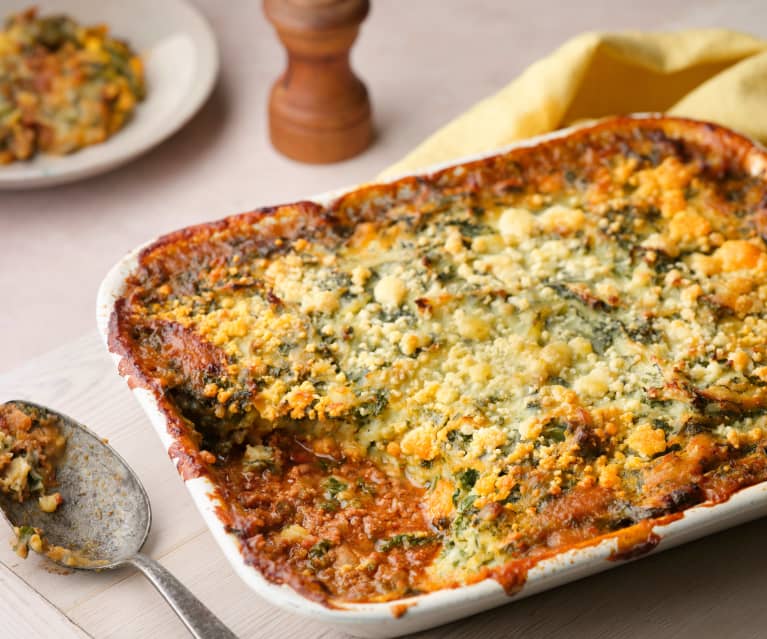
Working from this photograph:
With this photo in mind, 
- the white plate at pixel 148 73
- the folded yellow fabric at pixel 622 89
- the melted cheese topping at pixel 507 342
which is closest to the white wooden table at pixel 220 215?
the white plate at pixel 148 73

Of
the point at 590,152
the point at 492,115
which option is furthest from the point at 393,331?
the point at 492,115

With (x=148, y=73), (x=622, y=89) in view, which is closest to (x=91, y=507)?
(x=148, y=73)

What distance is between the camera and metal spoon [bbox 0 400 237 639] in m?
1.99

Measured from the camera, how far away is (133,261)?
2.20 m

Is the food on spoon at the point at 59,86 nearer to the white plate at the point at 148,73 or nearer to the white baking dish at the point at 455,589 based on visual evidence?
the white plate at the point at 148,73

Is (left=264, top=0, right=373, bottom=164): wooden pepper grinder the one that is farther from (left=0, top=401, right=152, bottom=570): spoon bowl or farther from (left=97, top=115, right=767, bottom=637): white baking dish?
(left=97, top=115, right=767, bottom=637): white baking dish

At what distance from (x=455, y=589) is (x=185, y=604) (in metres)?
0.49

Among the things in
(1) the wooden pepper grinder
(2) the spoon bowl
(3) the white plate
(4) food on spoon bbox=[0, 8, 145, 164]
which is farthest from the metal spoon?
(1) the wooden pepper grinder

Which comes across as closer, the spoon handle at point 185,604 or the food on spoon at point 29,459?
the spoon handle at point 185,604

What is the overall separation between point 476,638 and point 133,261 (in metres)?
1.00

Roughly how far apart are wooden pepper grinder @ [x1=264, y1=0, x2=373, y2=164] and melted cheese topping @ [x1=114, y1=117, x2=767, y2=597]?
28.2 inches

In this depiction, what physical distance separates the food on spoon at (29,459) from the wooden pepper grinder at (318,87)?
1.29 meters

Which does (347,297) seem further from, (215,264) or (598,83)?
(598,83)

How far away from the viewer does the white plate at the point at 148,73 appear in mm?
2947
